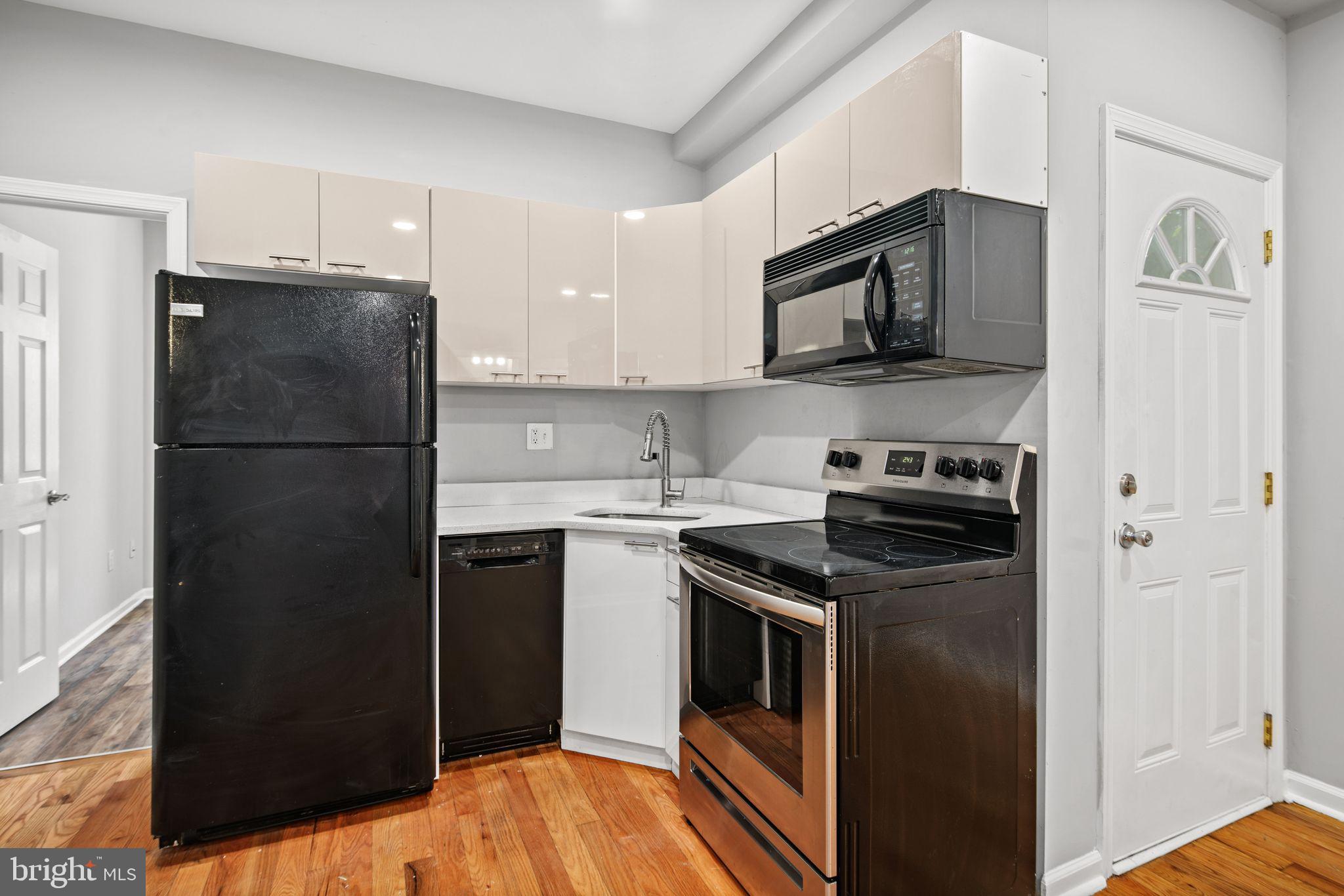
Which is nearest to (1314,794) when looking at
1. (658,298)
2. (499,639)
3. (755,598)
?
(755,598)

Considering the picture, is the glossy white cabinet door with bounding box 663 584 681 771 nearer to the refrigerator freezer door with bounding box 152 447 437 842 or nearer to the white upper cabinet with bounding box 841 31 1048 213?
the refrigerator freezer door with bounding box 152 447 437 842

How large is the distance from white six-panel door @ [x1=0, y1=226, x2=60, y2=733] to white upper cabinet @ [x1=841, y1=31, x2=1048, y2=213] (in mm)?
3100

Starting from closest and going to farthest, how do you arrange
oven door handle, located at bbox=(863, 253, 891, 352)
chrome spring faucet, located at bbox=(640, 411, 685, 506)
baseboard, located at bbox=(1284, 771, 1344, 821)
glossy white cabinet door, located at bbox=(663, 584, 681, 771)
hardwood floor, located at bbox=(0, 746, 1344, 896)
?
oven door handle, located at bbox=(863, 253, 891, 352)
hardwood floor, located at bbox=(0, 746, 1344, 896)
baseboard, located at bbox=(1284, 771, 1344, 821)
glossy white cabinet door, located at bbox=(663, 584, 681, 771)
chrome spring faucet, located at bbox=(640, 411, 685, 506)

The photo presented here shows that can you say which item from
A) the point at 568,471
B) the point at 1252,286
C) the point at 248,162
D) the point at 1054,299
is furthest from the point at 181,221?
the point at 1252,286

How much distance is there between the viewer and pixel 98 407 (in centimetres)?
333

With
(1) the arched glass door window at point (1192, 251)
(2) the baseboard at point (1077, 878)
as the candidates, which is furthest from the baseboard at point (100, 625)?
(1) the arched glass door window at point (1192, 251)

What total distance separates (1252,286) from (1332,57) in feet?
2.48

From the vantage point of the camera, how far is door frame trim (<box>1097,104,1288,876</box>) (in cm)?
171

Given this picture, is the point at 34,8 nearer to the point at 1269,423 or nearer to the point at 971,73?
the point at 971,73

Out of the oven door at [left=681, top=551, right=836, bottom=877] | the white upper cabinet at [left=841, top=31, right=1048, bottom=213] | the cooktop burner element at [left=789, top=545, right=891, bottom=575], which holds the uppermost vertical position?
the white upper cabinet at [left=841, top=31, right=1048, bottom=213]

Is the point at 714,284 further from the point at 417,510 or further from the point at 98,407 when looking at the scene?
the point at 98,407

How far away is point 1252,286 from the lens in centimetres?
203

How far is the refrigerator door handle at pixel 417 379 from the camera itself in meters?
2.06

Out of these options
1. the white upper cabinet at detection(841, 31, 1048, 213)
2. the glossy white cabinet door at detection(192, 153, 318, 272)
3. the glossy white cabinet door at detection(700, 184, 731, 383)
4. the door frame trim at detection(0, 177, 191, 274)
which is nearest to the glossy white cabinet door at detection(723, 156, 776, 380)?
the glossy white cabinet door at detection(700, 184, 731, 383)
